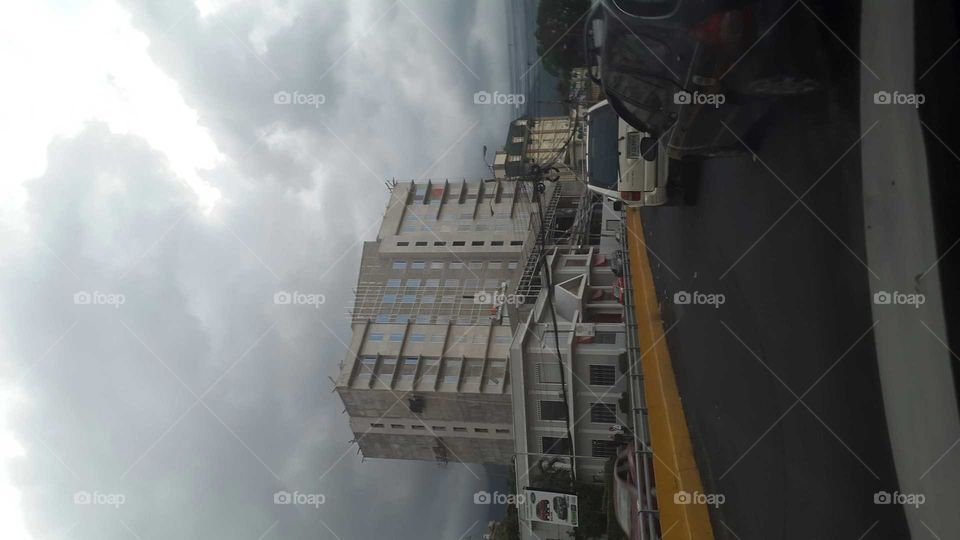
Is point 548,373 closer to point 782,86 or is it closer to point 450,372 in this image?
point 450,372

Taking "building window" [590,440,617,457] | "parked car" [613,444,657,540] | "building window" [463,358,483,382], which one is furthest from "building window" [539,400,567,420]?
"building window" [463,358,483,382]

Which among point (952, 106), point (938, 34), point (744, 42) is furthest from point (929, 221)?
point (744, 42)

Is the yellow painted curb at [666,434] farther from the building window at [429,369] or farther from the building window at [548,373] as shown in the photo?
the building window at [429,369]

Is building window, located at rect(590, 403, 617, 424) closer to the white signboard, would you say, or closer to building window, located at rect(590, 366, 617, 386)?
building window, located at rect(590, 366, 617, 386)

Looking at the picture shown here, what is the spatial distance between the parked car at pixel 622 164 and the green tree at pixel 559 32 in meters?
24.3

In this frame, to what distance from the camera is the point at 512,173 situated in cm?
3941

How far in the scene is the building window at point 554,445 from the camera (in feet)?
56.7

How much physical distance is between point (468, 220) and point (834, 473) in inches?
1191

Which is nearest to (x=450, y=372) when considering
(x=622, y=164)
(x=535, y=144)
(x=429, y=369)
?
(x=429, y=369)

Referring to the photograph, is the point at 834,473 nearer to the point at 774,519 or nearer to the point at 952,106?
the point at 774,519

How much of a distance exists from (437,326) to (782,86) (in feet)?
84.6

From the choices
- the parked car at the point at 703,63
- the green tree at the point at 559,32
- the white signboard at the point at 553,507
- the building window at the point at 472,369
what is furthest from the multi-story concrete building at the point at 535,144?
the parked car at the point at 703,63

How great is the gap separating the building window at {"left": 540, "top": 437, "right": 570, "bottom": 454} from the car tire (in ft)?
49.5

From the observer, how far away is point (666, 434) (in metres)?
7.82
